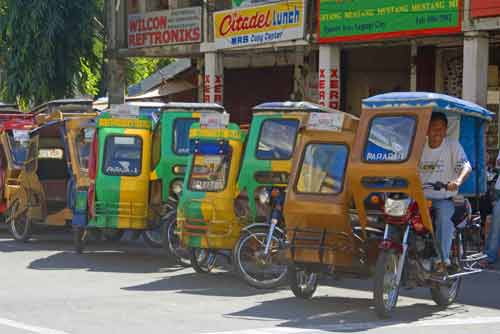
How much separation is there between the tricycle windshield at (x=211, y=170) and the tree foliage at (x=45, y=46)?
741 inches

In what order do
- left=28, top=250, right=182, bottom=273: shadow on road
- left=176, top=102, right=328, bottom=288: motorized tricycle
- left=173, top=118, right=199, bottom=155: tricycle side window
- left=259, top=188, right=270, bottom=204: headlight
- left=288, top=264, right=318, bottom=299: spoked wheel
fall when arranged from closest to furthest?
left=288, top=264, right=318, bottom=299: spoked wheel < left=176, top=102, right=328, bottom=288: motorized tricycle < left=259, top=188, right=270, bottom=204: headlight < left=28, top=250, right=182, bottom=273: shadow on road < left=173, top=118, right=199, bottom=155: tricycle side window

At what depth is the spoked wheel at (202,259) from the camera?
13.1 m

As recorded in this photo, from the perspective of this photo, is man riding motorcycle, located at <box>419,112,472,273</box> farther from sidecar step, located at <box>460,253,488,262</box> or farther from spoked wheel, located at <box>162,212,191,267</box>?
spoked wheel, located at <box>162,212,191,267</box>

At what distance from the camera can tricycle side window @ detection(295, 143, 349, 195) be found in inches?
424

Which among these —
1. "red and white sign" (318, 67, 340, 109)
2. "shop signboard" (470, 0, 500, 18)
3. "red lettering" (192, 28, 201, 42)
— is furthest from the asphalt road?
"red lettering" (192, 28, 201, 42)

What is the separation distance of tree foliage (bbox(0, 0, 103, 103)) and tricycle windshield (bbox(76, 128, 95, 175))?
15.1 metres

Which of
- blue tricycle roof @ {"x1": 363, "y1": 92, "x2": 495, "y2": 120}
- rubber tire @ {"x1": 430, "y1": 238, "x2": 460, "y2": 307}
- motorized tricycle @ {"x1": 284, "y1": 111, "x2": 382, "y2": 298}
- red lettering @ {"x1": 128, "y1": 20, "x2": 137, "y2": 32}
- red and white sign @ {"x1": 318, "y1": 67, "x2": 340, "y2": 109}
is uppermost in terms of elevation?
red lettering @ {"x1": 128, "y1": 20, "x2": 137, "y2": 32}

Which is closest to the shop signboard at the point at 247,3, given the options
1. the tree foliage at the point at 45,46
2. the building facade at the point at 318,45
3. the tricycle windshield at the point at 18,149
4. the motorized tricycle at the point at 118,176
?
the building facade at the point at 318,45

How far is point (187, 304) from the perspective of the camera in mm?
10680

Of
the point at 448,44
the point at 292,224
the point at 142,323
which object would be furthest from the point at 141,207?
the point at 448,44

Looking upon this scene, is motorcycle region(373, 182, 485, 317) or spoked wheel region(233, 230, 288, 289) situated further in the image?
spoked wheel region(233, 230, 288, 289)

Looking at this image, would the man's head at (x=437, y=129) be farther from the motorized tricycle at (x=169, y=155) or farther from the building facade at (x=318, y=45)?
the building facade at (x=318, y=45)

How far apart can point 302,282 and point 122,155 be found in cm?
451

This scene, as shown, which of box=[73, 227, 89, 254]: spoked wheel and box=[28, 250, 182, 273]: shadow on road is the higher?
box=[73, 227, 89, 254]: spoked wheel
